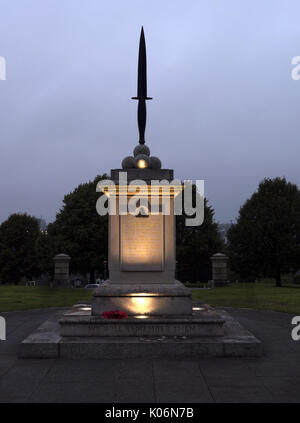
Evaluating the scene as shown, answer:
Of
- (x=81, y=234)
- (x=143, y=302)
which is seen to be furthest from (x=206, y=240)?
(x=143, y=302)

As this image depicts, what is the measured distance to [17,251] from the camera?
170ft

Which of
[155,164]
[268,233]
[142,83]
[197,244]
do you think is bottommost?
[197,244]

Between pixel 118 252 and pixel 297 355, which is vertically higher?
pixel 118 252

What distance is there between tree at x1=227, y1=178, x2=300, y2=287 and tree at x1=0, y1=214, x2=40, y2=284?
28765 millimetres

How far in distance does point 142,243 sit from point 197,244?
33236 mm

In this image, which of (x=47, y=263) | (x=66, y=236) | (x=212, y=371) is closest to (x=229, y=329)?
(x=212, y=371)

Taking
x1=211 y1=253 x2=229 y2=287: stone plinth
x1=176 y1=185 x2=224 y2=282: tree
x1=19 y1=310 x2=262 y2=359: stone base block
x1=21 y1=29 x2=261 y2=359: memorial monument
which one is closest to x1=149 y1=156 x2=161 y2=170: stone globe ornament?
x1=21 y1=29 x2=261 y2=359: memorial monument

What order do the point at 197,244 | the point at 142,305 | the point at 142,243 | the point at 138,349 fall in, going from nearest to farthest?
the point at 138,349 → the point at 142,305 → the point at 142,243 → the point at 197,244

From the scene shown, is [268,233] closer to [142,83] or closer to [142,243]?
[142,83]

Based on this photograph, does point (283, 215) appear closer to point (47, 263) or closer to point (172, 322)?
point (47, 263)

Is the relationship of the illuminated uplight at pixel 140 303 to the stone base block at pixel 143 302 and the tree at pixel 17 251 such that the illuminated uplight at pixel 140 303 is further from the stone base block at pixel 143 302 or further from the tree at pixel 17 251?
the tree at pixel 17 251

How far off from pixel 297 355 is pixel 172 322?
113 inches

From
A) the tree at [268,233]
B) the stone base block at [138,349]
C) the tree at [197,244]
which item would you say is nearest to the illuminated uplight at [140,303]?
the stone base block at [138,349]
